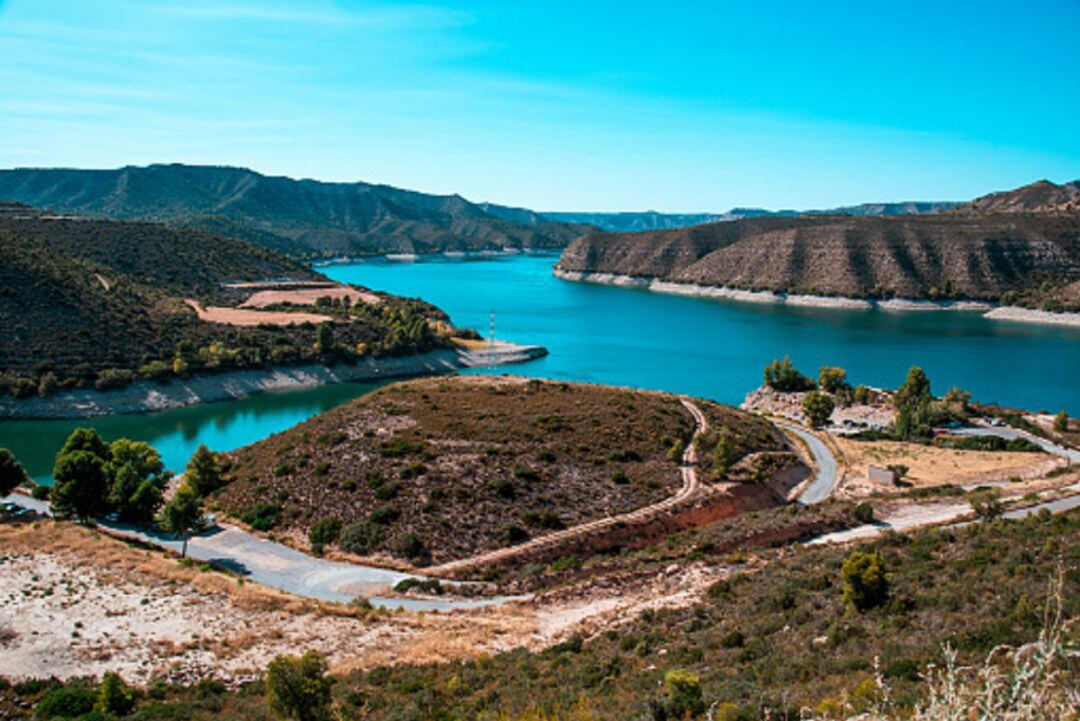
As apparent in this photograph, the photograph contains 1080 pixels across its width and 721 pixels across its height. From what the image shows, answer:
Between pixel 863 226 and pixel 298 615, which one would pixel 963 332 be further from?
pixel 298 615

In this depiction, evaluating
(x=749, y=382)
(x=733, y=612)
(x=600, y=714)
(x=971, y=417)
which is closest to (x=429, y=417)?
(x=733, y=612)

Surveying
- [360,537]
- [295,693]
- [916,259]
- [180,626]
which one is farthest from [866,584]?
[916,259]

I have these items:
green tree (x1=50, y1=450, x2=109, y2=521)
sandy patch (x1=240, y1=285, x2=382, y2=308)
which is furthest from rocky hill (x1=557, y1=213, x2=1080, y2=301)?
green tree (x1=50, y1=450, x2=109, y2=521)

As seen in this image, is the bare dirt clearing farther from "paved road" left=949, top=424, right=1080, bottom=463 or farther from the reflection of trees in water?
"paved road" left=949, top=424, right=1080, bottom=463

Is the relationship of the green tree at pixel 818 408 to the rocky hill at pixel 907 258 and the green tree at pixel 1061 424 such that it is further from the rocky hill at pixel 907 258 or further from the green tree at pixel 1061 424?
the rocky hill at pixel 907 258

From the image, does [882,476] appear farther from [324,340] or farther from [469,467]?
[324,340]

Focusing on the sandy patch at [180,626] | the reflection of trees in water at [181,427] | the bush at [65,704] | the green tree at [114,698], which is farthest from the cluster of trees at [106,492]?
the reflection of trees in water at [181,427]
